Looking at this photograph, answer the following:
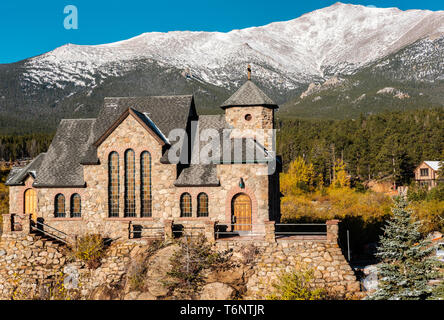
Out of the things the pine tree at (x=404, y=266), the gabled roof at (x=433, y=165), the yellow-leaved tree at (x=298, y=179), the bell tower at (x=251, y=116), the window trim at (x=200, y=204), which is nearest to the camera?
the pine tree at (x=404, y=266)

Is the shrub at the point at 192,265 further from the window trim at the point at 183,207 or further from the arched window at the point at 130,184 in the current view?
the arched window at the point at 130,184

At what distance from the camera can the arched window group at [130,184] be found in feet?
92.8

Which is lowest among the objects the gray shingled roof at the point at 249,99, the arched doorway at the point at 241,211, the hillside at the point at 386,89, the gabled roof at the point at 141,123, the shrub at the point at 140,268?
the shrub at the point at 140,268

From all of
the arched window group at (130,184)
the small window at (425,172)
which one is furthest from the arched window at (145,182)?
the small window at (425,172)

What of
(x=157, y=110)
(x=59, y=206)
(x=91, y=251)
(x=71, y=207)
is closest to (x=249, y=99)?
(x=157, y=110)

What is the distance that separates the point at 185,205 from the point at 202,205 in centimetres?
112

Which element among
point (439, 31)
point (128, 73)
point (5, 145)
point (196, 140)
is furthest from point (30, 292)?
point (439, 31)

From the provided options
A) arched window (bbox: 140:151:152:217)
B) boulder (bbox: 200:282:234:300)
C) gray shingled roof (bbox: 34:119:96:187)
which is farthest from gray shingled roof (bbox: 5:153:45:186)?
boulder (bbox: 200:282:234:300)

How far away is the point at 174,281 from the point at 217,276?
222 cm

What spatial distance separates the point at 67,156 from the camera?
30.9 metres

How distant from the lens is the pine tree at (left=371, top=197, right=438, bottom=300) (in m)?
18.5

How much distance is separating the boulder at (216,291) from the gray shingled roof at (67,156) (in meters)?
11.9

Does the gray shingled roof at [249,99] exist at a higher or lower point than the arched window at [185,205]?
higher

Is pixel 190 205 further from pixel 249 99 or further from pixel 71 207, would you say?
pixel 249 99
